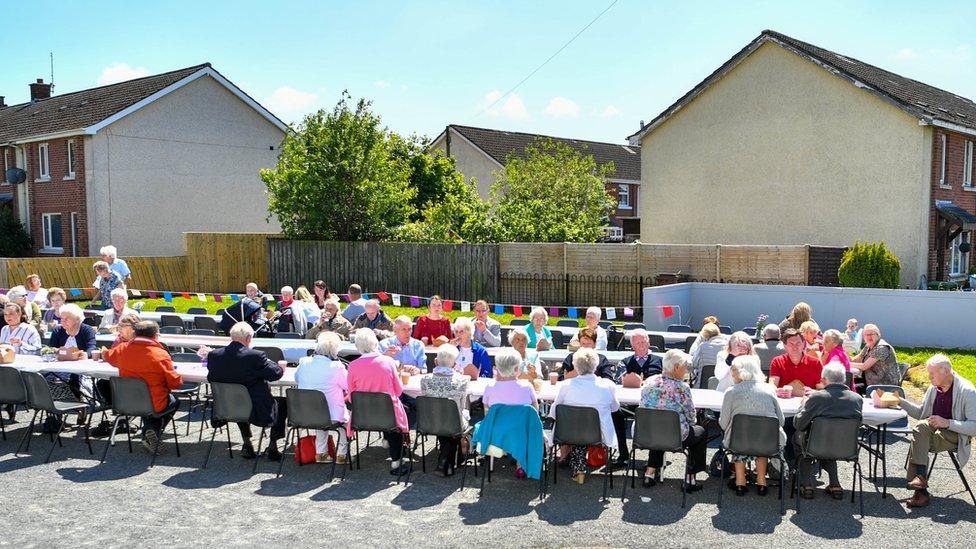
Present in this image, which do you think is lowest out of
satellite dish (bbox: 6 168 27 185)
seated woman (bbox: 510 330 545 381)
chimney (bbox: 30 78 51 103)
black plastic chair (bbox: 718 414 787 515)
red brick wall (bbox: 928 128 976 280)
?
black plastic chair (bbox: 718 414 787 515)

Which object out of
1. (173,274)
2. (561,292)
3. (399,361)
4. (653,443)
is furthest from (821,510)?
(173,274)

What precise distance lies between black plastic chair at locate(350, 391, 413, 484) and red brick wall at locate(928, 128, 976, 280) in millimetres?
17939

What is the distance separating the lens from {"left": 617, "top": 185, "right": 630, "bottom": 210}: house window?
43.1 meters

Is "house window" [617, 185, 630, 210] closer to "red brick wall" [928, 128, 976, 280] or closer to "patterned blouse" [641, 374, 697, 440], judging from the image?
"red brick wall" [928, 128, 976, 280]

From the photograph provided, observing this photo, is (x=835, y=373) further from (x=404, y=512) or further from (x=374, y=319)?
(x=374, y=319)

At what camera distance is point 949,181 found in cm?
2188

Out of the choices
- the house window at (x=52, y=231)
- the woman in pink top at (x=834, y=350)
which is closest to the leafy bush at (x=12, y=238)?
the house window at (x=52, y=231)

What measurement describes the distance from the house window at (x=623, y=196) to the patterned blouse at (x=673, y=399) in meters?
36.1

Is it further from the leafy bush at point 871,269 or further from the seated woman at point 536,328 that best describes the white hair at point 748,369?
the leafy bush at point 871,269

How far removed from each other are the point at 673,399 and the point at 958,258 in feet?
69.2

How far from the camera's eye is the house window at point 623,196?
43125mm

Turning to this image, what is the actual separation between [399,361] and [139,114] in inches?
912

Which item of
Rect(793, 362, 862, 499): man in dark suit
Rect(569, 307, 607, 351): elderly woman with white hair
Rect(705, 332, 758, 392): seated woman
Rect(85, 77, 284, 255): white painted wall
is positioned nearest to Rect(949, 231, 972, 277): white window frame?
Rect(569, 307, 607, 351): elderly woman with white hair

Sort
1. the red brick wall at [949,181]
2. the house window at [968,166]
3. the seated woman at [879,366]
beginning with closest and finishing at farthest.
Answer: the seated woman at [879,366] < the red brick wall at [949,181] < the house window at [968,166]
